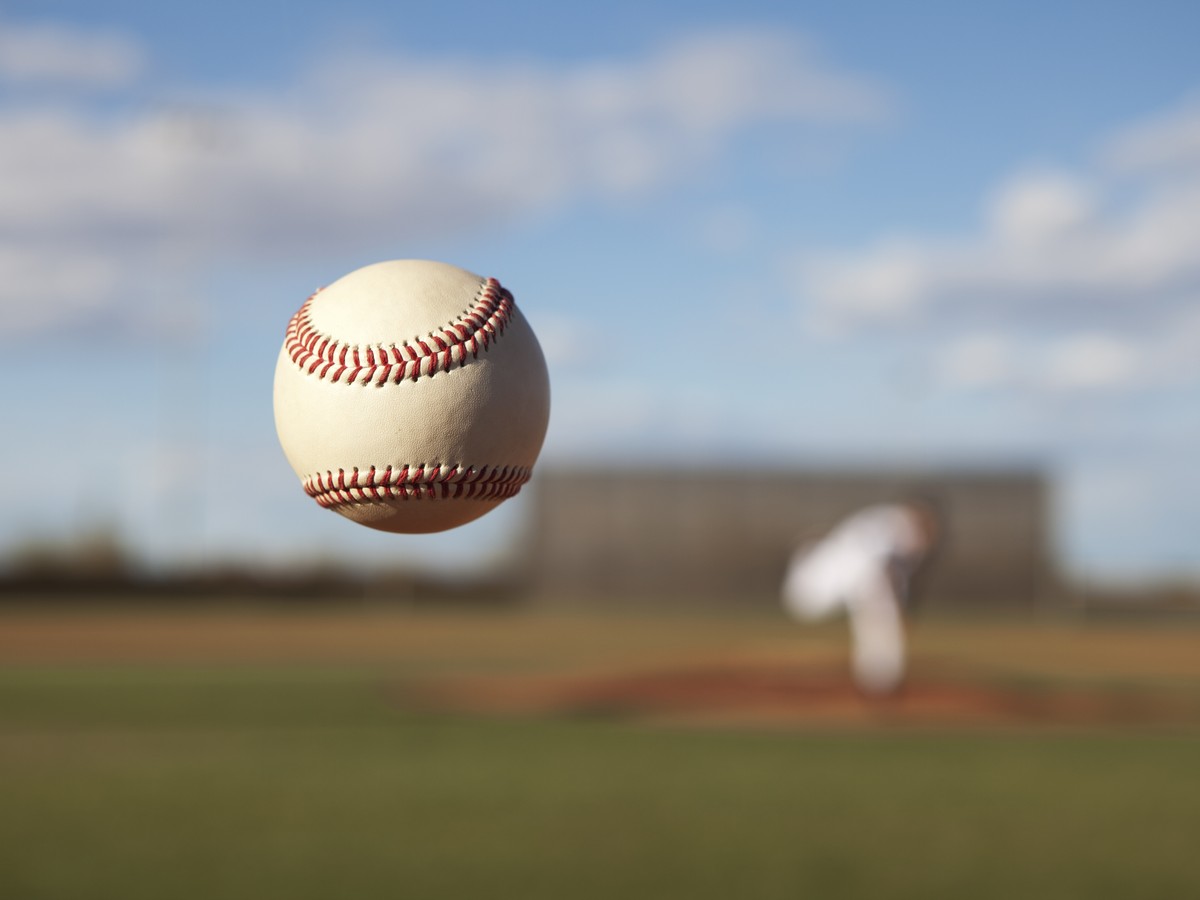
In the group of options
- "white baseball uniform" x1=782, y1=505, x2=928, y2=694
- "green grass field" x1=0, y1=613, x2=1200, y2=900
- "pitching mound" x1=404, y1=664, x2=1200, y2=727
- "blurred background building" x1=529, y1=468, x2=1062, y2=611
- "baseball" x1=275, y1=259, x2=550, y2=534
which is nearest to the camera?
"baseball" x1=275, y1=259, x2=550, y2=534

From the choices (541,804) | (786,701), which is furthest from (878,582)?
(541,804)

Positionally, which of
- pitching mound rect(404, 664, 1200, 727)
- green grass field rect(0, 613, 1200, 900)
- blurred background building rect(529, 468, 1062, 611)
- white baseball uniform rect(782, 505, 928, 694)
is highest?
blurred background building rect(529, 468, 1062, 611)

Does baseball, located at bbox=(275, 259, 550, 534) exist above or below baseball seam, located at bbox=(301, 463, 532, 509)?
above

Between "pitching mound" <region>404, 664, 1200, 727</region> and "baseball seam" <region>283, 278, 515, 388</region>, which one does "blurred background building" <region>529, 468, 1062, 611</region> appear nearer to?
"pitching mound" <region>404, 664, 1200, 727</region>

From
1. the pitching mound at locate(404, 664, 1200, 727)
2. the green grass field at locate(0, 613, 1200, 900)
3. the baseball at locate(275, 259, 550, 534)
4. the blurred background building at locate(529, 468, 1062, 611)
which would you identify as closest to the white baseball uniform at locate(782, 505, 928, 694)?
the pitching mound at locate(404, 664, 1200, 727)

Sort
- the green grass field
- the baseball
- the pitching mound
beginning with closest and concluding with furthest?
the baseball, the green grass field, the pitching mound

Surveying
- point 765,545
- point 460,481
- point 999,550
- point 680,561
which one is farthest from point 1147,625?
point 460,481

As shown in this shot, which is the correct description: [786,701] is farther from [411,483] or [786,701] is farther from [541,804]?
[411,483]
